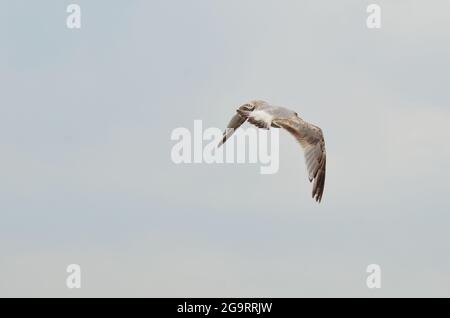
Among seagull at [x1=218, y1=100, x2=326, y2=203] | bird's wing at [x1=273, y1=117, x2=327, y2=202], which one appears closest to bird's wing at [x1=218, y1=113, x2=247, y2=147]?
seagull at [x1=218, y1=100, x2=326, y2=203]

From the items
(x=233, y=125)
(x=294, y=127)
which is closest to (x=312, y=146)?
(x=294, y=127)

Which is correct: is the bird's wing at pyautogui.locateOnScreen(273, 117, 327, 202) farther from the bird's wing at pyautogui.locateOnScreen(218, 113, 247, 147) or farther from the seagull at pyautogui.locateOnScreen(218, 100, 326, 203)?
the bird's wing at pyautogui.locateOnScreen(218, 113, 247, 147)

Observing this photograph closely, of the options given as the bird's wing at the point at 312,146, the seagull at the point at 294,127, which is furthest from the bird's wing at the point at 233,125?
the bird's wing at the point at 312,146

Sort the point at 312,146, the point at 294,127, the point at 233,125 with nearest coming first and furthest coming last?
1. the point at 294,127
2. the point at 312,146
3. the point at 233,125

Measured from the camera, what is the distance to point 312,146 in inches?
2248

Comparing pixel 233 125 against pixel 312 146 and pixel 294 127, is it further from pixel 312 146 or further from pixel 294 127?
pixel 312 146

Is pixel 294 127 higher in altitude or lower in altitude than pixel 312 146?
higher

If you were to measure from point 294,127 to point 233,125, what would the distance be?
3228mm

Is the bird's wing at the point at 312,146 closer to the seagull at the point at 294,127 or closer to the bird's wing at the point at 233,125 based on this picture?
the seagull at the point at 294,127

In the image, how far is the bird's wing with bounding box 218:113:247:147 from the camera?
191 feet
